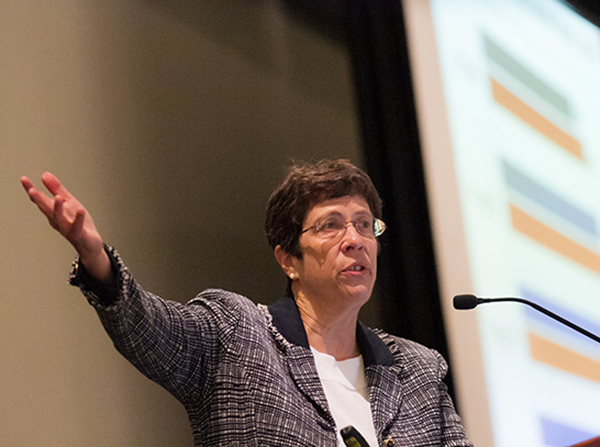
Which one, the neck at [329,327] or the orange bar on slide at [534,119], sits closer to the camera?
the neck at [329,327]

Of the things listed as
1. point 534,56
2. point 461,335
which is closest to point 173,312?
point 461,335

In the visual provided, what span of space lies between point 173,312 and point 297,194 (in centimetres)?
56

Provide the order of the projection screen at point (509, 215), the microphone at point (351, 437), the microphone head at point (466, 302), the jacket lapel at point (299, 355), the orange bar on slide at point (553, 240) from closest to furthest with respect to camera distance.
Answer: the microphone at point (351, 437) < the jacket lapel at point (299, 355) < the microphone head at point (466, 302) < the projection screen at point (509, 215) < the orange bar on slide at point (553, 240)

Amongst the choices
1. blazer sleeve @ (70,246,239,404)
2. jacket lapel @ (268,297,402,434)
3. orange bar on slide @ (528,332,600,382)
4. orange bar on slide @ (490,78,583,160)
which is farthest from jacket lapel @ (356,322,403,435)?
orange bar on slide @ (490,78,583,160)

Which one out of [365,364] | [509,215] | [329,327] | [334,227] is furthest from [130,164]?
[509,215]

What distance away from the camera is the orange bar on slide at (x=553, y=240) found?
8.36ft

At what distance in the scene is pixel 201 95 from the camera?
2.40 m

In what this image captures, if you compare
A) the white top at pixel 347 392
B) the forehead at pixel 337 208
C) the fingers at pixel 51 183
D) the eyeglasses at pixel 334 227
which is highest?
the forehead at pixel 337 208

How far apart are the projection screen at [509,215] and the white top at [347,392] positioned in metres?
0.84

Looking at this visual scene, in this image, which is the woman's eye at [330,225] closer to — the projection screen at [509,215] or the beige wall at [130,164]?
the beige wall at [130,164]

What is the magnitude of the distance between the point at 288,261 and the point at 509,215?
1.09 meters

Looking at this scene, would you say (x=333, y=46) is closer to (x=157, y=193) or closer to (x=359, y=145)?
(x=359, y=145)

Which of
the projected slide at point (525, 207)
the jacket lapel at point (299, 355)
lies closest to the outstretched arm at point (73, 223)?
the jacket lapel at point (299, 355)

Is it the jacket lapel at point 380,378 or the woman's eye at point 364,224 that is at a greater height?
the woman's eye at point 364,224
